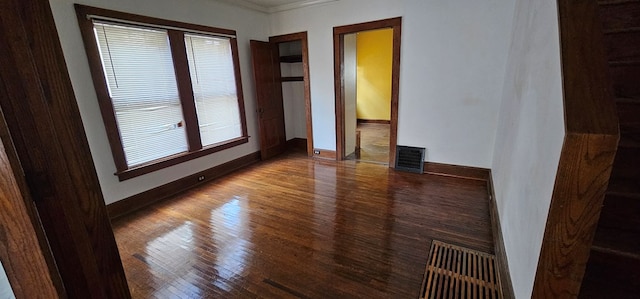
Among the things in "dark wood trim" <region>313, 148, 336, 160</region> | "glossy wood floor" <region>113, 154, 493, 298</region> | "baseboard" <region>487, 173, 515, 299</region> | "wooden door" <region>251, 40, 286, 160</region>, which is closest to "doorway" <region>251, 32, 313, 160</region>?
"wooden door" <region>251, 40, 286, 160</region>

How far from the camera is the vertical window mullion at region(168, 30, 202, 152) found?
320 centimetres

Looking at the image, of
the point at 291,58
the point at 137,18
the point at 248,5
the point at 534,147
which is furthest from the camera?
the point at 291,58

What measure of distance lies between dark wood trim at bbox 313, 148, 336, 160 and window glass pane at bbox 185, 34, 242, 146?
4.52 feet

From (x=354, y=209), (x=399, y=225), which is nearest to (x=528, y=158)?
(x=399, y=225)

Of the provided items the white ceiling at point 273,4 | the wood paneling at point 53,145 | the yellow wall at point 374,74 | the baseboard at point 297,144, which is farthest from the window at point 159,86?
the yellow wall at point 374,74

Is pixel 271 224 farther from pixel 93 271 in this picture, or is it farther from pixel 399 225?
pixel 93 271

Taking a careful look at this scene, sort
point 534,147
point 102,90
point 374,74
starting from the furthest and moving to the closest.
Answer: point 374,74 < point 102,90 < point 534,147

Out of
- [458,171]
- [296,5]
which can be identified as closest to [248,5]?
[296,5]

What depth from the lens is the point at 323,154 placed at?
15.1ft

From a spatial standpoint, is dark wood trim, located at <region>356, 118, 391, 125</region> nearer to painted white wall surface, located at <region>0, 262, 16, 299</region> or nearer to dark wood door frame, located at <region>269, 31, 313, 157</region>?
dark wood door frame, located at <region>269, 31, 313, 157</region>

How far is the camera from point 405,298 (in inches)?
66.1

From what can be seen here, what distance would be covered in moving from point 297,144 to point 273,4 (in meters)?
2.49

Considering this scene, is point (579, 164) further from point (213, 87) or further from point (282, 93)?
point (282, 93)

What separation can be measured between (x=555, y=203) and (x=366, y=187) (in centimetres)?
243
